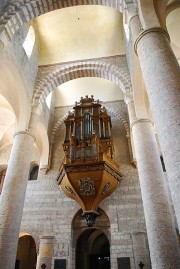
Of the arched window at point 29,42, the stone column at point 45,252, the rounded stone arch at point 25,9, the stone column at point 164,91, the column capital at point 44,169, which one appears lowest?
the stone column at point 45,252

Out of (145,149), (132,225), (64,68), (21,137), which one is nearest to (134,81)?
(145,149)

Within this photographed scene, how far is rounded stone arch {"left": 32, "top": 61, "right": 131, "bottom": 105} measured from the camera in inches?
380

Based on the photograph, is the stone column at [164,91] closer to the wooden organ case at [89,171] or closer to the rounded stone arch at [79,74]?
the rounded stone arch at [79,74]

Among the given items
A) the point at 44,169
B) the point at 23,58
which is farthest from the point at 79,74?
the point at 44,169

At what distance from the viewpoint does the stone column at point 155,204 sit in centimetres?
507

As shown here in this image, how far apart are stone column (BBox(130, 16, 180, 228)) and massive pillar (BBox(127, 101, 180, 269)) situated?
2.57 metres

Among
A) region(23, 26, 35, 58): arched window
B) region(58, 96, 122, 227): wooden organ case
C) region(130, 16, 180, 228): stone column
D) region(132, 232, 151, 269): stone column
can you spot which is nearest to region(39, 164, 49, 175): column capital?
region(58, 96, 122, 227): wooden organ case

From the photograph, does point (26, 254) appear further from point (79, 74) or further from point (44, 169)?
point (79, 74)

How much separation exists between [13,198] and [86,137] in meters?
4.45

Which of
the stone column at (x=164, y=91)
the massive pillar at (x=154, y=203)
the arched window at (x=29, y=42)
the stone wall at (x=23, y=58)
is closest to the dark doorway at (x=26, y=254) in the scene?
the stone wall at (x=23, y=58)

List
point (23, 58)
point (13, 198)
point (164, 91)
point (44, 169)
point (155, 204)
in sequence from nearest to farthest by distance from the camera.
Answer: point (164, 91) < point (155, 204) < point (13, 198) < point (23, 58) < point (44, 169)

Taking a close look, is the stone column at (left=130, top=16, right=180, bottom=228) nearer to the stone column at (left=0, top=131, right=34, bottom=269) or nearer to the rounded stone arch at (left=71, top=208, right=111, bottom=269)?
the stone column at (left=0, top=131, right=34, bottom=269)

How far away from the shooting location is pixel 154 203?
589cm

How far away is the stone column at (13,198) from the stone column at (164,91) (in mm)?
4876
